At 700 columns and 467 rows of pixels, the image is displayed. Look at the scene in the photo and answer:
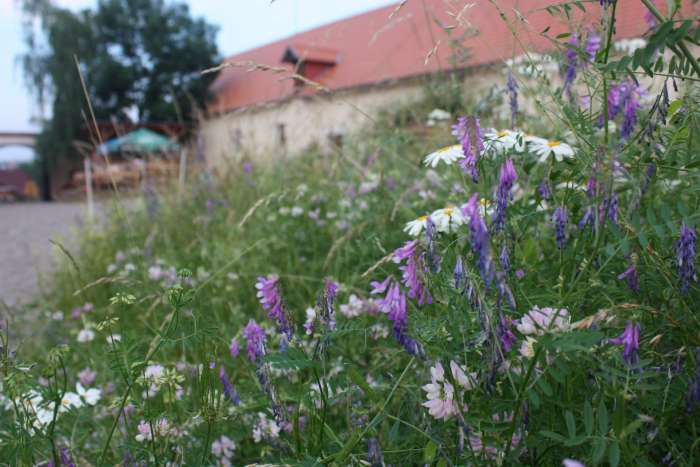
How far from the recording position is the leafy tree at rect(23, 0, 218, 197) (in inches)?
1072

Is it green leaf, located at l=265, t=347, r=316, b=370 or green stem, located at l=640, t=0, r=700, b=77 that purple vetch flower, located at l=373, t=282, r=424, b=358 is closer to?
green leaf, located at l=265, t=347, r=316, b=370

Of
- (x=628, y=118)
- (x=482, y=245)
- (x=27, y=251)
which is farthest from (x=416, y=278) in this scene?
(x=27, y=251)

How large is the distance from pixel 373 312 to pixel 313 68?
2153 cm

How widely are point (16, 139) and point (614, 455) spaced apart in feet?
110

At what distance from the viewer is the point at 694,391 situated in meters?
1.00

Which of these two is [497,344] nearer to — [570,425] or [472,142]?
[570,425]

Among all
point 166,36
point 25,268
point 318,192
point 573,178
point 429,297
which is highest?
point 166,36

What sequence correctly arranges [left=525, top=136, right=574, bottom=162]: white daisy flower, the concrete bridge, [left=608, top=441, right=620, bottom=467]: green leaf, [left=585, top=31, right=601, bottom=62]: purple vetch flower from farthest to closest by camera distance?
the concrete bridge < [left=585, top=31, right=601, bottom=62]: purple vetch flower < [left=525, top=136, right=574, bottom=162]: white daisy flower < [left=608, top=441, right=620, bottom=467]: green leaf

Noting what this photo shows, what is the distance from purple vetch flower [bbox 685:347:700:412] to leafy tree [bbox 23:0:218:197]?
29223 mm

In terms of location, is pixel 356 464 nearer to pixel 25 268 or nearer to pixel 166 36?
pixel 25 268

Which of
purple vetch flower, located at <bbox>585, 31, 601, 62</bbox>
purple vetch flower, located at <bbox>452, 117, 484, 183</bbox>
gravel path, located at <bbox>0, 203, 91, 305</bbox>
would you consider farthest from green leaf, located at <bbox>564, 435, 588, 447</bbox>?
gravel path, located at <bbox>0, 203, 91, 305</bbox>

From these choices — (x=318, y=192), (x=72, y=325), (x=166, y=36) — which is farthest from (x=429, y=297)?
(x=166, y=36)

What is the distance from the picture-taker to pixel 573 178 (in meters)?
1.39

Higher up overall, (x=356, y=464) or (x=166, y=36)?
(x=166, y=36)
